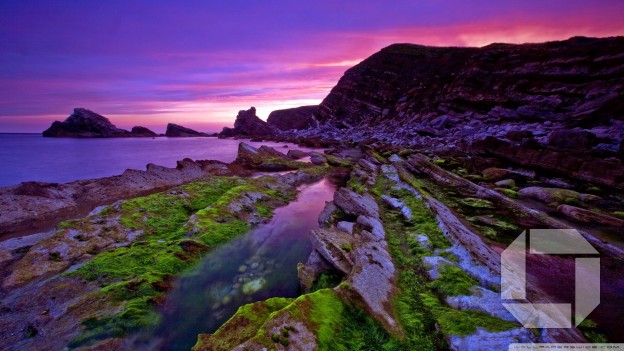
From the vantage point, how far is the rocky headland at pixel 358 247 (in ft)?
19.9

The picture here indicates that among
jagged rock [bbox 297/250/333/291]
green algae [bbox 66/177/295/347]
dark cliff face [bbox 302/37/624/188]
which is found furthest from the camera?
dark cliff face [bbox 302/37/624/188]

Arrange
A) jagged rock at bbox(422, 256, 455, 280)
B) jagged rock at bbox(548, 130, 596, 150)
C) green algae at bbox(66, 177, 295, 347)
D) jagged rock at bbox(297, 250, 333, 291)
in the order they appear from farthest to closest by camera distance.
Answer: jagged rock at bbox(548, 130, 596, 150)
jagged rock at bbox(297, 250, 333, 291)
jagged rock at bbox(422, 256, 455, 280)
green algae at bbox(66, 177, 295, 347)

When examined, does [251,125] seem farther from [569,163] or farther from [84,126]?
[569,163]

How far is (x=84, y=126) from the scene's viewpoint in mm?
134250

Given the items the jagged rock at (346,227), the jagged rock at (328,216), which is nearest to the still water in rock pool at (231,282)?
the jagged rock at (328,216)

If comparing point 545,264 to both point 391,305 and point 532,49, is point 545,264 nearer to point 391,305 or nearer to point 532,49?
point 391,305

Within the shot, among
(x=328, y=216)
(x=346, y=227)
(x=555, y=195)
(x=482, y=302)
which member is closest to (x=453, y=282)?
(x=482, y=302)

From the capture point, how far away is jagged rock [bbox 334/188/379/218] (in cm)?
1376

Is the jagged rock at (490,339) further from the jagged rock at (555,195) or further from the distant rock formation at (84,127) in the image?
the distant rock formation at (84,127)

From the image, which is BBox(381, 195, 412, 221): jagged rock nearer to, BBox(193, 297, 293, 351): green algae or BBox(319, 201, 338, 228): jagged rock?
BBox(319, 201, 338, 228): jagged rock

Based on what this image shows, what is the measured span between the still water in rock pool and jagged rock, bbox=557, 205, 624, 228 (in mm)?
12010

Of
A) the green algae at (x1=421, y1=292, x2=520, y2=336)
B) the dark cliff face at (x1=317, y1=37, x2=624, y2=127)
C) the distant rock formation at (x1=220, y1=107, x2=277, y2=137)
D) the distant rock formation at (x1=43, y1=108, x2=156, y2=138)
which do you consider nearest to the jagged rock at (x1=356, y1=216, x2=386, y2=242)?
the green algae at (x1=421, y1=292, x2=520, y2=336)

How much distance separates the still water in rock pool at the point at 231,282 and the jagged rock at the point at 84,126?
16039cm

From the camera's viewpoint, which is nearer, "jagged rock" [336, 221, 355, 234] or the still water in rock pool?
the still water in rock pool
